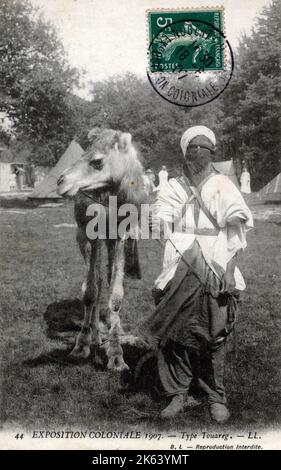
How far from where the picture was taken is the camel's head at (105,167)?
399 cm

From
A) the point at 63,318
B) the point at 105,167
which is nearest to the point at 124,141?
the point at 105,167

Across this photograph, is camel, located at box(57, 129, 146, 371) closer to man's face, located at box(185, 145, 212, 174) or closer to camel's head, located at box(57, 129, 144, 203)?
camel's head, located at box(57, 129, 144, 203)

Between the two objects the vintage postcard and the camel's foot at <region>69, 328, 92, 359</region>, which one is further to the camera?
the camel's foot at <region>69, 328, 92, 359</region>

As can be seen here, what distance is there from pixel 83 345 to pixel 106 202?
4.42ft

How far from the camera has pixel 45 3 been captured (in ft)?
14.6

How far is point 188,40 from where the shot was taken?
163 inches

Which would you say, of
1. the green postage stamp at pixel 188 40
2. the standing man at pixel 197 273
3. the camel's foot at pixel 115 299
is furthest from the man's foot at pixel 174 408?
the green postage stamp at pixel 188 40

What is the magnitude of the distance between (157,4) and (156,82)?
694 mm

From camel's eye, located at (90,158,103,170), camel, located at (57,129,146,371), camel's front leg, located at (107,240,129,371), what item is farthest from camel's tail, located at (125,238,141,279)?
camel's eye, located at (90,158,103,170)

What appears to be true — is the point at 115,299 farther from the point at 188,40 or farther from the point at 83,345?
the point at 188,40

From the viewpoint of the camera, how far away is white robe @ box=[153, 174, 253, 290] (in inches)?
137

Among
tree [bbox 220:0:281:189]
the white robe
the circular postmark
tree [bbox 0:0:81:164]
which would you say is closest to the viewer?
the white robe

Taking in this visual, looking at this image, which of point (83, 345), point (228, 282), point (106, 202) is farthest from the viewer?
point (83, 345)

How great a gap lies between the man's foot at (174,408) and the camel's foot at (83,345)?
3.47ft
